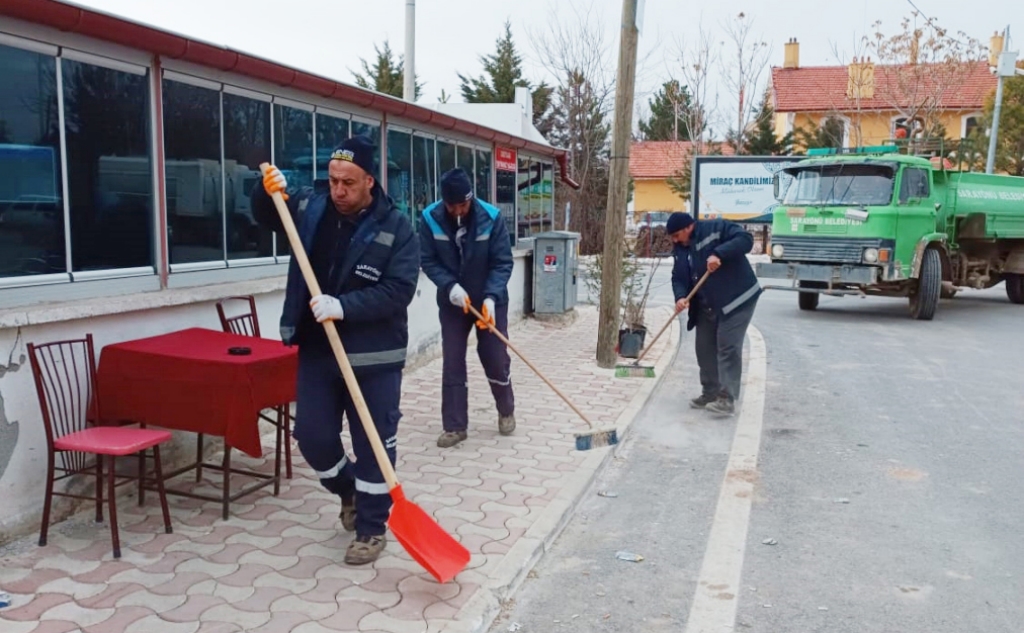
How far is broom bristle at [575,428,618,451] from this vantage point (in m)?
5.90

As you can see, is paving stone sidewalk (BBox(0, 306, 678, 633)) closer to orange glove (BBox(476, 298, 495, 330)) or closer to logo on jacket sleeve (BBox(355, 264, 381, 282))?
orange glove (BBox(476, 298, 495, 330))

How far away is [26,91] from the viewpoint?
14.1 feet

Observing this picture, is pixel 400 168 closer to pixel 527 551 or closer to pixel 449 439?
pixel 449 439

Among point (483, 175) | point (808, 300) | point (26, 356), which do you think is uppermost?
point (483, 175)

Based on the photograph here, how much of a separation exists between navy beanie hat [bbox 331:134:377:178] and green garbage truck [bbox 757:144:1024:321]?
11.0m

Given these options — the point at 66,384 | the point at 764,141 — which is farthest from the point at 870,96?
the point at 66,384

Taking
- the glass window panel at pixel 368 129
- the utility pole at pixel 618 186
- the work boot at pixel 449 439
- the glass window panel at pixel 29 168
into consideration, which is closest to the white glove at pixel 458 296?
the work boot at pixel 449 439

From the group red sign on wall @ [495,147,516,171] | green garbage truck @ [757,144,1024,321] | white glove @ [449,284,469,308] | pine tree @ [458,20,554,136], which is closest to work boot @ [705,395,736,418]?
white glove @ [449,284,469,308]

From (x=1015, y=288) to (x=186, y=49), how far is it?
16.6 meters

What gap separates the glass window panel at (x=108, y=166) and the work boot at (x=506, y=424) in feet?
8.83

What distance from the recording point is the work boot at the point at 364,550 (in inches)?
156

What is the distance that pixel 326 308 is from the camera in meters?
3.61

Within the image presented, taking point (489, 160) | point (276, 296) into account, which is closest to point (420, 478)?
point (276, 296)

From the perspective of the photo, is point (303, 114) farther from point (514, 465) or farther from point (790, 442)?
point (790, 442)
